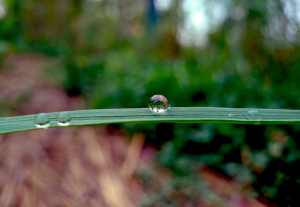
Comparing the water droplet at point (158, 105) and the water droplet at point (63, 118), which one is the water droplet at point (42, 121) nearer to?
the water droplet at point (63, 118)

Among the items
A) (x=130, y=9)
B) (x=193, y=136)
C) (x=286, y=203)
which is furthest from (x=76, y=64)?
(x=130, y=9)

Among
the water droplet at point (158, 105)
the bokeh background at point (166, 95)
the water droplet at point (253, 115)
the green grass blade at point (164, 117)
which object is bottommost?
the bokeh background at point (166, 95)

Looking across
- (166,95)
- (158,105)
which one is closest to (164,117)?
(158,105)

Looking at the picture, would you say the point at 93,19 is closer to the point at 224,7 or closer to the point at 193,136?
the point at 224,7

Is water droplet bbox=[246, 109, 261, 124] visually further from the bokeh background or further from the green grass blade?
the bokeh background

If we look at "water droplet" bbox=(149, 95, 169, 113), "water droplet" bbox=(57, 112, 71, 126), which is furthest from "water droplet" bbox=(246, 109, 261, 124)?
"water droplet" bbox=(57, 112, 71, 126)

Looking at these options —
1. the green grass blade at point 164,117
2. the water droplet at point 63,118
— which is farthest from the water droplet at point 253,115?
the water droplet at point 63,118
